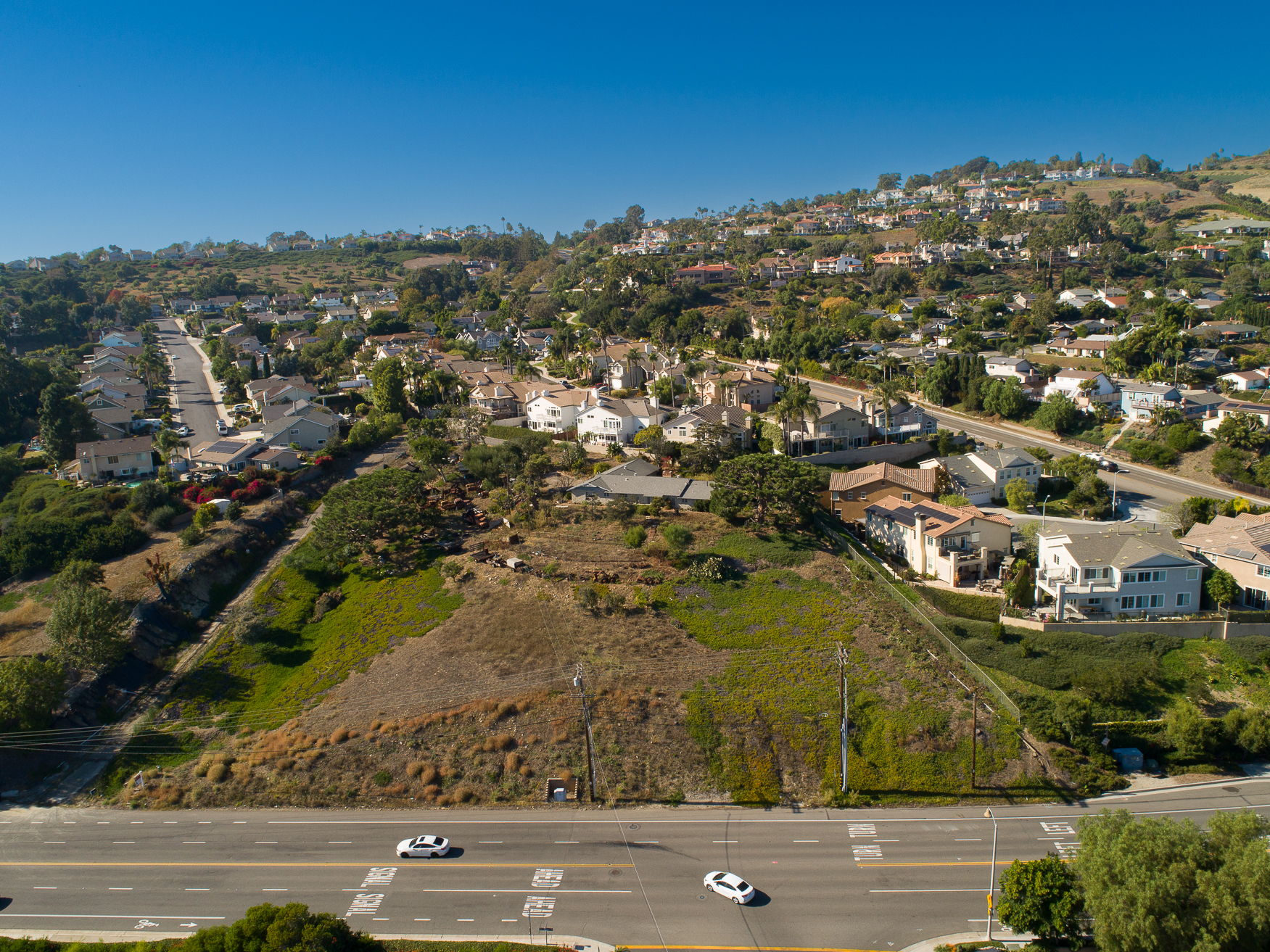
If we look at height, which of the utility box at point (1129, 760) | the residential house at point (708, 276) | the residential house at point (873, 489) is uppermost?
the residential house at point (708, 276)

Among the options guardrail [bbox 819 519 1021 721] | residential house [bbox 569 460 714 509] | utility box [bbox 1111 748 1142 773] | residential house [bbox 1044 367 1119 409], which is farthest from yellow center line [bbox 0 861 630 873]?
residential house [bbox 1044 367 1119 409]

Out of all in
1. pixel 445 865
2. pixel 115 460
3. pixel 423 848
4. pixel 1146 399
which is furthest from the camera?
pixel 1146 399

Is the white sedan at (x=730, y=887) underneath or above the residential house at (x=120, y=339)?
underneath

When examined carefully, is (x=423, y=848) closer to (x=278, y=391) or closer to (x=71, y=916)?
(x=71, y=916)

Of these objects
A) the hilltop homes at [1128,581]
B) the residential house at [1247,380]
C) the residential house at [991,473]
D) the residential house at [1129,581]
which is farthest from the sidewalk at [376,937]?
the residential house at [1247,380]

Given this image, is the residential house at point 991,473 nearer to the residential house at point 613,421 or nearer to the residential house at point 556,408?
the residential house at point 613,421

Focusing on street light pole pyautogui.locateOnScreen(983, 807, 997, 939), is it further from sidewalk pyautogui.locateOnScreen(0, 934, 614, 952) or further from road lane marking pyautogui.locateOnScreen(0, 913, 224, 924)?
road lane marking pyautogui.locateOnScreen(0, 913, 224, 924)

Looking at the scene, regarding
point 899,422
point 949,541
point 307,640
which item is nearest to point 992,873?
point 949,541

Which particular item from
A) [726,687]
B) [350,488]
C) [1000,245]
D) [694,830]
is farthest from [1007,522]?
[1000,245]
